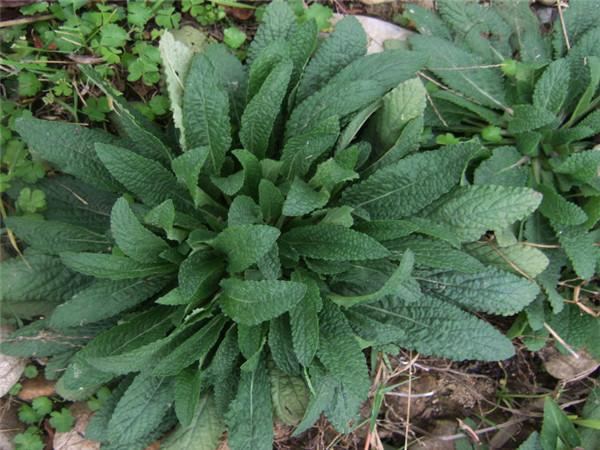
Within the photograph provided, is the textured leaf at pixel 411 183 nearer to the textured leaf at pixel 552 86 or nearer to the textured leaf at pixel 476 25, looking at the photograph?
the textured leaf at pixel 552 86

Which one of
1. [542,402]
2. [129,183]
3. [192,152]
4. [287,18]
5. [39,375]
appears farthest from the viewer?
[542,402]

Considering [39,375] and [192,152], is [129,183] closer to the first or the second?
[192,152]

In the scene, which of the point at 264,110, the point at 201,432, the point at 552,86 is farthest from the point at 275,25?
the point at 201,432

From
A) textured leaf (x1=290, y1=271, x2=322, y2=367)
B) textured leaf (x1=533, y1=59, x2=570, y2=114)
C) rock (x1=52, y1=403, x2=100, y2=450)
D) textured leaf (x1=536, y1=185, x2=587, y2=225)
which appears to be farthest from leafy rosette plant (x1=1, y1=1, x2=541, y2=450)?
textured leaf (x1=533, y1=59, x2=570, y2=114)

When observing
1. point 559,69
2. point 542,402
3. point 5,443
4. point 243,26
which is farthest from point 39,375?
point 559,69

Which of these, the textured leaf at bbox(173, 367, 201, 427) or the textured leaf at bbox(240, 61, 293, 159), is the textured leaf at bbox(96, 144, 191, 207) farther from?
the textured leaf at bbox(173, 367, 201, 427)

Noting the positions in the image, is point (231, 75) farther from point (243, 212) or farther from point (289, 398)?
point (289, 398)
